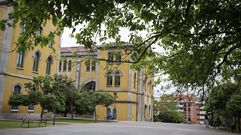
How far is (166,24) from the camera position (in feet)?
27.1

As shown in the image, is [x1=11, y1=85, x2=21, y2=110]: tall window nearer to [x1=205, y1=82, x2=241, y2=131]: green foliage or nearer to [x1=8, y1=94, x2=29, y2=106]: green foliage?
[x1=8, y1=94, x2=29, y2=106]: green foliage

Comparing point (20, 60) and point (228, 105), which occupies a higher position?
point (20, 60)

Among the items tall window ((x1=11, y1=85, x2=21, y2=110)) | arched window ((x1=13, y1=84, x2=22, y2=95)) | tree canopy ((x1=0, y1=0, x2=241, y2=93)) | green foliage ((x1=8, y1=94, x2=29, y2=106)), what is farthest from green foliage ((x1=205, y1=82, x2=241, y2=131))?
arched window ((x1=13, y1=84, x2=22, y2=95))

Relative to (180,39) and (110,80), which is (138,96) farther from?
(180,39)

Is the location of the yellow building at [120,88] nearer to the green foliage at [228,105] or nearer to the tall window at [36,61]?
the tall window at [36,61]

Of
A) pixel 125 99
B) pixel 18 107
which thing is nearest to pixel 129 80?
pixel 125 99

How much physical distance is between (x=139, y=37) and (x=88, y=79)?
5119 cm

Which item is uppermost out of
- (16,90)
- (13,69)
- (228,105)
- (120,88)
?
(120,88)

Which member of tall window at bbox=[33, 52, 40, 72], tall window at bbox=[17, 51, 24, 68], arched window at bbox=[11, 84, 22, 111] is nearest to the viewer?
arched window at bbox=[11, 84, 22, 111]

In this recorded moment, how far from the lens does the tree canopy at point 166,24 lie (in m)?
5.27

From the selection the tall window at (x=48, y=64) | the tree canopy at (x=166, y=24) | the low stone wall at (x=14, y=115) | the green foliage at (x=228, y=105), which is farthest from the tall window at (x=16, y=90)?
the tree canopy at (x=166, y=24)

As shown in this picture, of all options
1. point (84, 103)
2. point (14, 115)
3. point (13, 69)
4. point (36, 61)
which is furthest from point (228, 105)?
point (36, 61)

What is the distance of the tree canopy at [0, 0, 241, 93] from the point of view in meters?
5.27

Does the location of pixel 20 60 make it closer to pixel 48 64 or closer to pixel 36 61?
pixel 36 61
